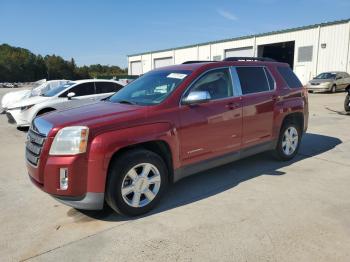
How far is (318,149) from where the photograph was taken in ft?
23.7

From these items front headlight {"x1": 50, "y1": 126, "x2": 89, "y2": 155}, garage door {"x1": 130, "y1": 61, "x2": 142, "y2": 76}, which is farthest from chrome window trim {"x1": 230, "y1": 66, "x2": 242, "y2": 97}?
garage door {"x1": 130, "y1": 61, "x2": 142, "y2": 76}

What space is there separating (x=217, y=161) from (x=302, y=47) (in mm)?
31327

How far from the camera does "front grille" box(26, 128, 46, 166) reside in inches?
149

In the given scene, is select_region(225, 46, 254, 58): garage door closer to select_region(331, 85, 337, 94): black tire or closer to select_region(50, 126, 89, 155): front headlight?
select_region(331, 85, 337, 94): black tire

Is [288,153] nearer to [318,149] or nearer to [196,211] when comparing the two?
[318,149]

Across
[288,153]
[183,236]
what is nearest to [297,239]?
[183,236]

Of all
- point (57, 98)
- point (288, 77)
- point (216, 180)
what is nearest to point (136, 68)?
point (57, 98)

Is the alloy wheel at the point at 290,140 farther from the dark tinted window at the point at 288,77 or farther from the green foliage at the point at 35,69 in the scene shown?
the green foliage at the point at 35,69

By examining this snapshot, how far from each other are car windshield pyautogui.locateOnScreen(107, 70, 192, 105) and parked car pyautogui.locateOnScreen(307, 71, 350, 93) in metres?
22.6

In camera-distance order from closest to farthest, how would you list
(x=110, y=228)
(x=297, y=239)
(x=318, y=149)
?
(x=297, y=239), (x=110, y=228), (x=318, y=149)

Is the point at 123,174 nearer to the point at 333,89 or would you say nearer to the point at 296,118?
the point at 296,118

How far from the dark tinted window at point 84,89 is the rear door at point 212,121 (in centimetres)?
634

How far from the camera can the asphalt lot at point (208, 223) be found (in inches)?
127

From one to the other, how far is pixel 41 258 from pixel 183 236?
4.57 ft
